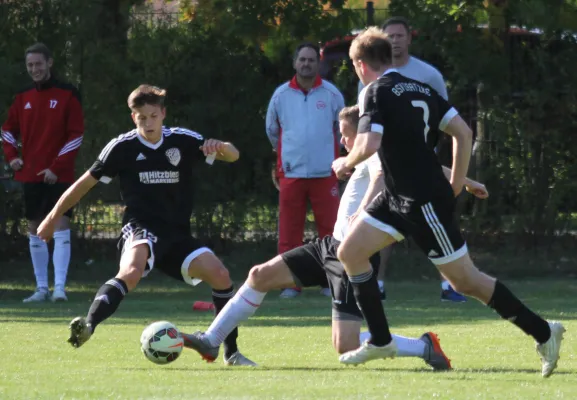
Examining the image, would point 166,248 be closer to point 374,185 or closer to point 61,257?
point 374,185

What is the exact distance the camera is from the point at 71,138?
38.9 ft

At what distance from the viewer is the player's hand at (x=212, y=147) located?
7.70 metres

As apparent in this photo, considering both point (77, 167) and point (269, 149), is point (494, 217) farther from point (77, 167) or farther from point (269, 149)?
point (77, 167)

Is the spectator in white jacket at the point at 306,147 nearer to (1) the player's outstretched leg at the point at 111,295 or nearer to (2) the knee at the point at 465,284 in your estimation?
(1) the player's outstretched leg at the point at 111,295

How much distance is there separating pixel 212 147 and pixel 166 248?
2.26ft

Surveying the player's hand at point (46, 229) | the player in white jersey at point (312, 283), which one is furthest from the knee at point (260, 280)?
the player's hand at point (46, 229)

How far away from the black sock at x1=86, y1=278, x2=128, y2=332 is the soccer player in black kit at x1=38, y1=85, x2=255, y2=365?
0.14m

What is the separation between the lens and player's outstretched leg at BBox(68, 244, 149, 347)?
22.8 feet

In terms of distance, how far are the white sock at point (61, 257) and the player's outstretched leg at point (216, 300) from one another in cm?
420

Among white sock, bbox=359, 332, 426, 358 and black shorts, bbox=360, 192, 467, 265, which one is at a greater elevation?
black shorts, bbox=360, 192, 467, 265

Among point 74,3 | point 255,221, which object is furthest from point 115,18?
point 255,221

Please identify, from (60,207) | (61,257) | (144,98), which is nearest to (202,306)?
(61,257)

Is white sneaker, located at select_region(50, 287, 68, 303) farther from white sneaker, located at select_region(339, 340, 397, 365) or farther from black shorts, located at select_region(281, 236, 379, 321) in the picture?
white sneaker, located at select_region(339, 340, 397, 365)

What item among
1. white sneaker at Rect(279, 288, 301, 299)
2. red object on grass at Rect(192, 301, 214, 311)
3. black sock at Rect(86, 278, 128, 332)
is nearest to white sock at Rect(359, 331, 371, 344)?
black sock at Rect(86, 278, 128, 332)
